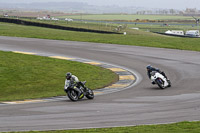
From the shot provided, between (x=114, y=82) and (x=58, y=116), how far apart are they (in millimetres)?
11380

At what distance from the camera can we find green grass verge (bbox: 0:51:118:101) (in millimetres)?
25230

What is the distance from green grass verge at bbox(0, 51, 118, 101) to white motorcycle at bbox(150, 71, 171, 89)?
3683 millimetres

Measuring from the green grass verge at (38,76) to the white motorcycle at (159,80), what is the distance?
3683 mm

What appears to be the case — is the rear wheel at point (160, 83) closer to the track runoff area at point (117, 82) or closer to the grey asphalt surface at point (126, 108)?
the grey asphalt surface at point (126, 108)

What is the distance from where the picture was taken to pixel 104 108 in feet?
61.7

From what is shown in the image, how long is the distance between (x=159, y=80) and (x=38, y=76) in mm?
8876

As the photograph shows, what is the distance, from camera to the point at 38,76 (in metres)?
29.0

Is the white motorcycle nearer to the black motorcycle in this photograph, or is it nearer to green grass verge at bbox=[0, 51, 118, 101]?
green grass verge at bbox=[0, 51, 118, 101]

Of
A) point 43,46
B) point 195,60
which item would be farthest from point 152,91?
point 43,46

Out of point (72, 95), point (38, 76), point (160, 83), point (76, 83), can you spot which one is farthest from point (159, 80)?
point (38, 76)

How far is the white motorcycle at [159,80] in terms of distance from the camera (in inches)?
973

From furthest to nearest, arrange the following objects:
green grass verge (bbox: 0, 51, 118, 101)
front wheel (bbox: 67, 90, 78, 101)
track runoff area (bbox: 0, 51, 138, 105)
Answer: green grass verge (bbox: 0, 51, 118, 101) < track runoff area (bbox: 0, 51, 138, 105) < front wheel (bbox: 67, 90, 78, 101)

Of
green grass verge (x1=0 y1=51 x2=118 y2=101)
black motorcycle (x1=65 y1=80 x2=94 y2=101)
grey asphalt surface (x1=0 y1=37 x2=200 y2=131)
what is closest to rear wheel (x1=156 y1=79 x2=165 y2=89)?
grey asphalt surface (x1=0 y1=37 x2=200 y2=131)

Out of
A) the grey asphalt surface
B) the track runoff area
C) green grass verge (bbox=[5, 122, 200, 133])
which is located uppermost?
green grass verge (bbox=[5, 122, 200, 133])
